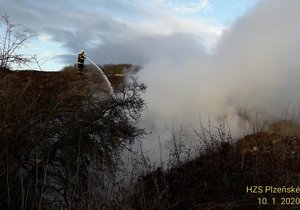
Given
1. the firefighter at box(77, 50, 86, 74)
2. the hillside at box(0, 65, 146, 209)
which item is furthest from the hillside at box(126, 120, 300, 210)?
the firefighter at box(77, 50, 86, 74)

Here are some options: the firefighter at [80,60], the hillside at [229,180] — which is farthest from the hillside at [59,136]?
the firefighter at [80,60]

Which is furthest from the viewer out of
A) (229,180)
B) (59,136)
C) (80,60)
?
(80,60)

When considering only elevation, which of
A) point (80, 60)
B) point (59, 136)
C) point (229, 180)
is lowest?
point (229, 180)

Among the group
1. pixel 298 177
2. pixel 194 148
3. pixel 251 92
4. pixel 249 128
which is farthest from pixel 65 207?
pixel 251 92

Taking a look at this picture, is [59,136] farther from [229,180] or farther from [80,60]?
[80,60]

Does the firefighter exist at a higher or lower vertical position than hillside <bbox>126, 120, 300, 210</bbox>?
higher

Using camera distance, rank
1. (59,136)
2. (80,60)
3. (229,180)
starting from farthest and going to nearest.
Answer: (80,60) < (59,136) < (229,180)

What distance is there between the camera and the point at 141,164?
→ 21.8 ft

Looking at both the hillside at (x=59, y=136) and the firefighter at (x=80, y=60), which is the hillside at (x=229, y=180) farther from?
the firefighter at (x=80, y=60)

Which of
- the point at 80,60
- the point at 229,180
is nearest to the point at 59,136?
the point at 229,180

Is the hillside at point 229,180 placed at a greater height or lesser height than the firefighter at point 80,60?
lesser

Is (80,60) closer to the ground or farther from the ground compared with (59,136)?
farther from the ground

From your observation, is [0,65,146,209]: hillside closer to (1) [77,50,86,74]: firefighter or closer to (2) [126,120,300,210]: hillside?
(2) [126,120,300,210]: hillside

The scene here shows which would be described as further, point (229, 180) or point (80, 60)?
point (80, 60)
